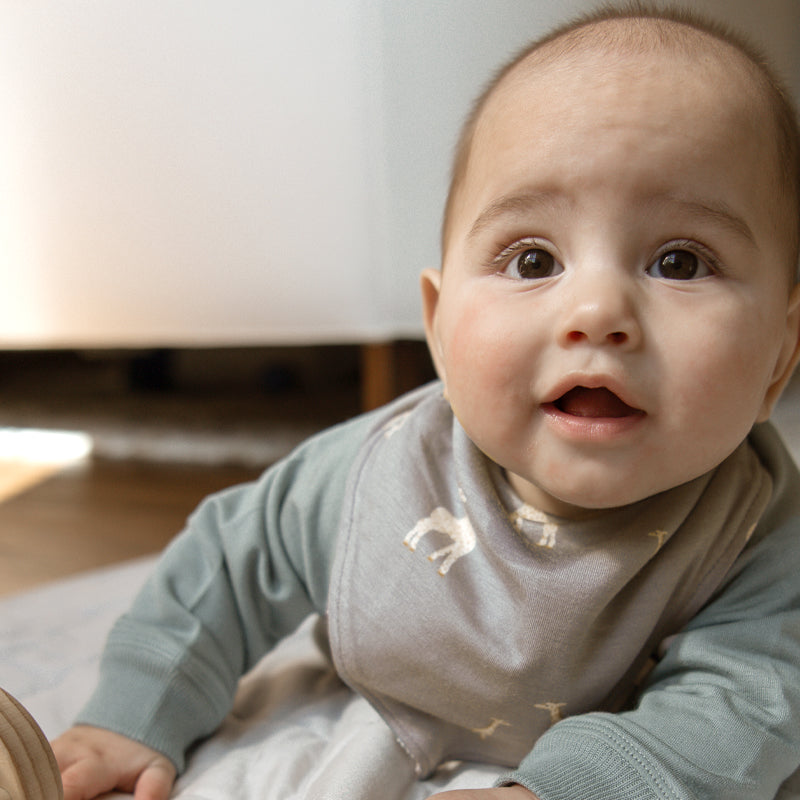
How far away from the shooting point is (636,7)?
54cm

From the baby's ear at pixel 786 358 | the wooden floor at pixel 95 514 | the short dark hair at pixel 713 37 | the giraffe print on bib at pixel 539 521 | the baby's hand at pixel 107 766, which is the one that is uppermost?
the short dark hair at pixel 713 37

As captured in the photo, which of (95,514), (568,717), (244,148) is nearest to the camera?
(568,717)

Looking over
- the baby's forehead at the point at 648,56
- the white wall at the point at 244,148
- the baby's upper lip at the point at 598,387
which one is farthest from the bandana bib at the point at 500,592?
the white wall at the point at 244,148

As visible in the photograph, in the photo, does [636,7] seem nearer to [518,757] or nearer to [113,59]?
[518,757]

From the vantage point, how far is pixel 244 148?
1064 mm

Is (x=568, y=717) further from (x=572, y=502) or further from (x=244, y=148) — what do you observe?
(x=244, y=148)

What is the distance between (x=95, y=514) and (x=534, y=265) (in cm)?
89

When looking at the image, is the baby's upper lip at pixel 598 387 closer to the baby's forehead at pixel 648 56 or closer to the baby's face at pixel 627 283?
the baby's face at pixel 627 283

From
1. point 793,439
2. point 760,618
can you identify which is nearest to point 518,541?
point 760,618

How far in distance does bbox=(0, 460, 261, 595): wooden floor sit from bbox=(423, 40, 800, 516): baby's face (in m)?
0.69

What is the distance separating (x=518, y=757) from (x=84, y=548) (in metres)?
0.67

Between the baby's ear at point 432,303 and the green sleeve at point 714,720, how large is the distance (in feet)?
0.73

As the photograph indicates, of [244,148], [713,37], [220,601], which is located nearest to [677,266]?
[713,37]

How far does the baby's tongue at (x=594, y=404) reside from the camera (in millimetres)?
437
